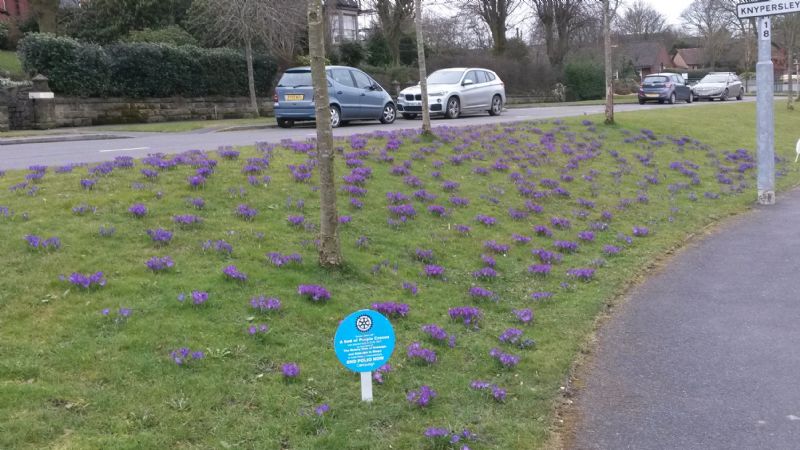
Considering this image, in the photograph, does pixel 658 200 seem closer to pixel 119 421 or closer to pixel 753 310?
pixel 753 310

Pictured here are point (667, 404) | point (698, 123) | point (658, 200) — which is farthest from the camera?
point (698, 123)

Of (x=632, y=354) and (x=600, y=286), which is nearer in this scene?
(x=632, y=354)

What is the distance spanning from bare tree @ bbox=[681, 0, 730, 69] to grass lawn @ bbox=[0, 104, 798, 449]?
74.8 metres

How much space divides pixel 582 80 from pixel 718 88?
1097 cm

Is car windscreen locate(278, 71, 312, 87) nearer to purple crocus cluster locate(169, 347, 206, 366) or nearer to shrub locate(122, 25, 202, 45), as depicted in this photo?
shrub locate(122, 25, 202, 45)

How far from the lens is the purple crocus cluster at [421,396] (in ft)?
14.5

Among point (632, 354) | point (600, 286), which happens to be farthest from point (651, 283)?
point (632, 354)

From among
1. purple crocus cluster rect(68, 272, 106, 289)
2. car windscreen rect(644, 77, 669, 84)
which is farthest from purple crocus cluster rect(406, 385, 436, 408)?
car windscreen rect(644, 77, 669, 84)

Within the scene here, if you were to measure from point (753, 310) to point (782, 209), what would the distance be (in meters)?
6.41

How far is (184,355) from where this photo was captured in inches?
177

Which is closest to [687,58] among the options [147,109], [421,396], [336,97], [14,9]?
[14,9]

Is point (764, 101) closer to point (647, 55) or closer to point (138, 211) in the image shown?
point (138, 211)

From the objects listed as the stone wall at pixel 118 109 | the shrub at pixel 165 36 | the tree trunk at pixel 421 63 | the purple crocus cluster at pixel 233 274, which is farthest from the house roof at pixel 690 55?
the purple crocus cluster at pixel 233 274

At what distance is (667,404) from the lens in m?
4.76
